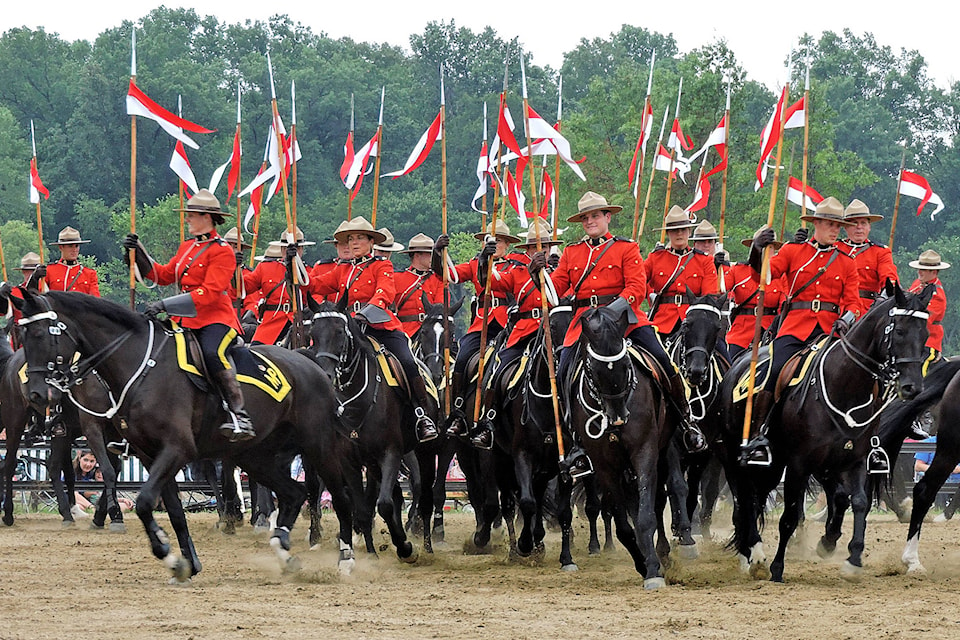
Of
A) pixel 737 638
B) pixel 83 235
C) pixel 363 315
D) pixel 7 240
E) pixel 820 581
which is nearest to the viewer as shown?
pixel 737 638

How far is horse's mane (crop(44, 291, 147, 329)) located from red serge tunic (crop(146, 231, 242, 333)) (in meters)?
0.48

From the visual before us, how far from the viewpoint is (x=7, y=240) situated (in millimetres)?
49062

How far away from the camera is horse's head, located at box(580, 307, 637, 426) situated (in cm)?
1078

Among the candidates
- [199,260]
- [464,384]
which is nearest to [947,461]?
[464,384]

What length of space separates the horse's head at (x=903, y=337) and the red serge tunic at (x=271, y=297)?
736cm

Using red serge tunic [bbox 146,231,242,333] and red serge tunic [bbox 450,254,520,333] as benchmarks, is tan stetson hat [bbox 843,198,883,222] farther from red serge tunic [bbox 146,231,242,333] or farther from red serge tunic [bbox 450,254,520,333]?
red serge tunic [bbox 146,231,242,333]

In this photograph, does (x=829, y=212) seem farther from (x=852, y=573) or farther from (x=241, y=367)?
(x=241, y=367)

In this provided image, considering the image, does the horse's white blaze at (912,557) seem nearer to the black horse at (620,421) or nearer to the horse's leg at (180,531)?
the black horse at (620,421)

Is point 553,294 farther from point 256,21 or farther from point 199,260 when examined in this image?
point 256,21

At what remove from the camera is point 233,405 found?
38.1 feet

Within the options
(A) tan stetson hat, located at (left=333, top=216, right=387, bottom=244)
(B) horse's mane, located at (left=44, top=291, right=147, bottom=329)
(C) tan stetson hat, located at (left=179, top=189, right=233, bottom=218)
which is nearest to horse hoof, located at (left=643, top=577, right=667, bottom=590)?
(B) horse's mane, located at (left=44, top=291, right=147, bottom=329)

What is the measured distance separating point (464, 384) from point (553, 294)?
185 centimetres

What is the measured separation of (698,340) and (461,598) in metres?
3.55

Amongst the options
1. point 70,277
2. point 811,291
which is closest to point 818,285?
Result: point 811,291
